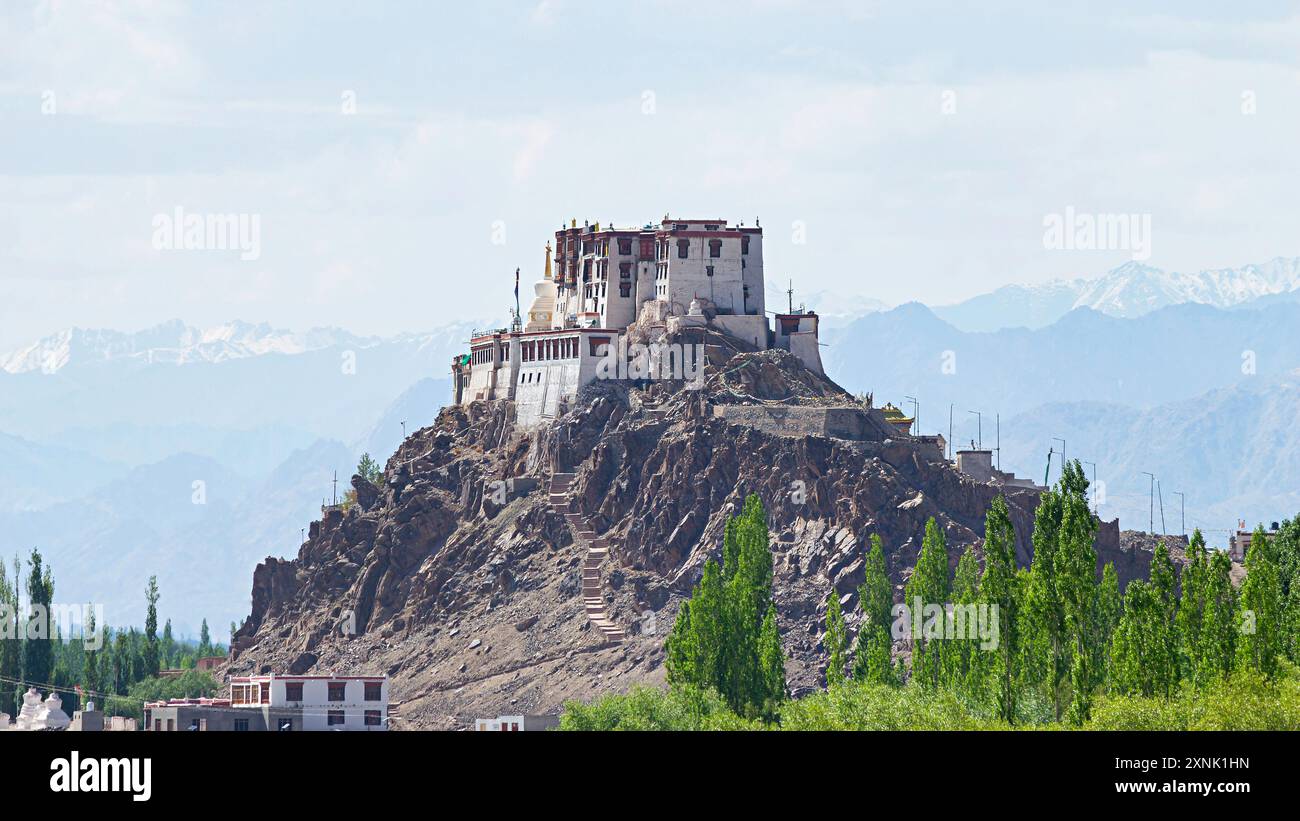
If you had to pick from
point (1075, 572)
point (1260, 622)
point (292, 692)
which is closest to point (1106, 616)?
point (1075, 572)

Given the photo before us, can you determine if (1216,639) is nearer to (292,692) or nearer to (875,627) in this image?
(875,627)

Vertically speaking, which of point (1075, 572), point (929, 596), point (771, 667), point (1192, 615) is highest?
point (929, 596)

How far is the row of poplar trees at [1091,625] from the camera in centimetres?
11488

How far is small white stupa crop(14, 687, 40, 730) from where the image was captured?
186875 millimetres

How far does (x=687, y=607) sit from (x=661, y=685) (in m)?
20.0

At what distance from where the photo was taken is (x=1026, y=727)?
11862cm

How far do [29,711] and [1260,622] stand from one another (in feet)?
343

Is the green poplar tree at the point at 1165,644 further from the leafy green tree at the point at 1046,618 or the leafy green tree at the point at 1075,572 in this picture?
the leafy green tree at the point at 1046,618

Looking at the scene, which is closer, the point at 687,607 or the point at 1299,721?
the point at 1299,721

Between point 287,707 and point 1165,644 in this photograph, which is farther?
point 287,707

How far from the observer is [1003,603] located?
428 ft

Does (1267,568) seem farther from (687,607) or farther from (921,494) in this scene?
(921,494)

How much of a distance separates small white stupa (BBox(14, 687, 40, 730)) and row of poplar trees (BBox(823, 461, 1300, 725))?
73093mm
